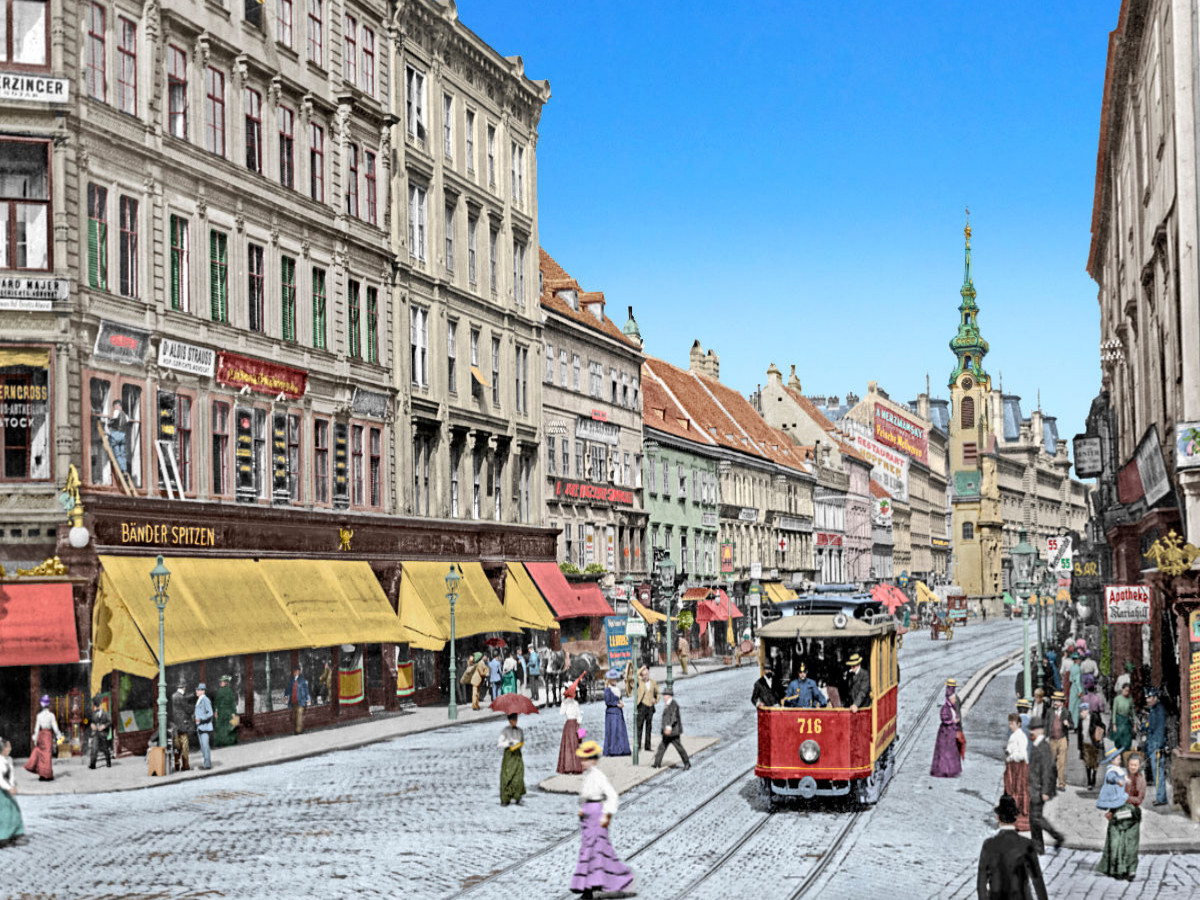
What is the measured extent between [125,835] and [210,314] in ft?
56.1

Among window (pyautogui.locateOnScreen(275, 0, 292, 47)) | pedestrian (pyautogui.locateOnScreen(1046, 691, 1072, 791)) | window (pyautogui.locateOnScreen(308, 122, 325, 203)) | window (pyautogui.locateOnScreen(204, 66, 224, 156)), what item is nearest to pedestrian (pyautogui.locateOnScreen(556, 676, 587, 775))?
pedestrian (pyautogui.locateOnScreen(1046, 691, 1072, 791))

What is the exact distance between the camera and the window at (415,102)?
153ft

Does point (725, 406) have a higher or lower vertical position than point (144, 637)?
higher

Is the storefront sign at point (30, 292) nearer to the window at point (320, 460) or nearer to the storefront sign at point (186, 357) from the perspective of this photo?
the storefront sign at point (186, 357)

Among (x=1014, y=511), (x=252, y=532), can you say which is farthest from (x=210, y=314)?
(x=1014, y=511)

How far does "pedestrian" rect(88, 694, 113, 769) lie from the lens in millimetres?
28344

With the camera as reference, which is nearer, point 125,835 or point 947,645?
point 125,835

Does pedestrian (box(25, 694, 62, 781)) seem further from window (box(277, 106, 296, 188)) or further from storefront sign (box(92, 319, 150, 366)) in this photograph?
window (box(277, 106, 296, 188))

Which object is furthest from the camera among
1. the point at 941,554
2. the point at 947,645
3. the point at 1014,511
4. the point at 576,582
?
the point at 1014,511

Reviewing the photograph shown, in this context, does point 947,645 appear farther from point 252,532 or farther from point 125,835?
point 125,835

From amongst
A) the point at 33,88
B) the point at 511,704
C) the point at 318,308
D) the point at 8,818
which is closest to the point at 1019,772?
the point at 511,704

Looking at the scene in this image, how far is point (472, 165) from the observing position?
51.6 m

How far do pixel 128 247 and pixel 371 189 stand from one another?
12.3m

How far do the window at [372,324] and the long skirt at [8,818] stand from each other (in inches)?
952
